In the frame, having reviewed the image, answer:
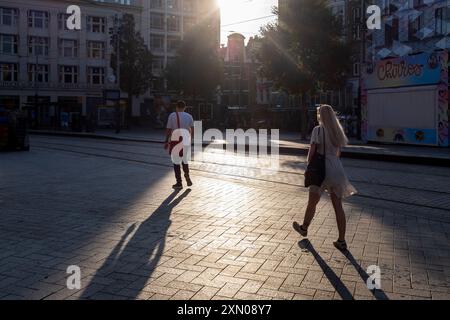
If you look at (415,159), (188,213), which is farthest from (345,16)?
(188,213)

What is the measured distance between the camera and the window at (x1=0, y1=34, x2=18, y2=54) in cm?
5775

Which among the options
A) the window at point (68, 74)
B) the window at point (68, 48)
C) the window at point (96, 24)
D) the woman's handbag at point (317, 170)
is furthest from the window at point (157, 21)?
the woman's handbag at point (317, 170)

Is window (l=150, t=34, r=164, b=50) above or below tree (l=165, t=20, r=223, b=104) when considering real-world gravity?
above

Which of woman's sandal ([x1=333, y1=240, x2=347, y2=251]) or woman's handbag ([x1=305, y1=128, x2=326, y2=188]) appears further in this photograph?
woman's handbag ([x1=305, y1=128, x2=326, y2=188])

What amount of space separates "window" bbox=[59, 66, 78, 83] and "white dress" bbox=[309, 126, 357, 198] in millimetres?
59396

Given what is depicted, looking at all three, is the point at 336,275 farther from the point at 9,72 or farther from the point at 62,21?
the point at 62,21

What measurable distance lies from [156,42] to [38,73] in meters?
17.0

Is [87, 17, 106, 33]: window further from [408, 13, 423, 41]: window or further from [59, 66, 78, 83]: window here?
[408, 13, 423, 41]: window

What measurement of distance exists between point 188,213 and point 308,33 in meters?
22.6

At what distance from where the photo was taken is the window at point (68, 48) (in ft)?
200

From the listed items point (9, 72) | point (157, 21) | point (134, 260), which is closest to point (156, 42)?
point (157, 21)

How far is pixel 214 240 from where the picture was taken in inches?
237

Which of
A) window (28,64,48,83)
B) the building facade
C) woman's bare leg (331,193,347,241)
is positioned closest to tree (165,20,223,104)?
the building facade

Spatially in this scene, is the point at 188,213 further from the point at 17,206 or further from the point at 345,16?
the point at 345,16
